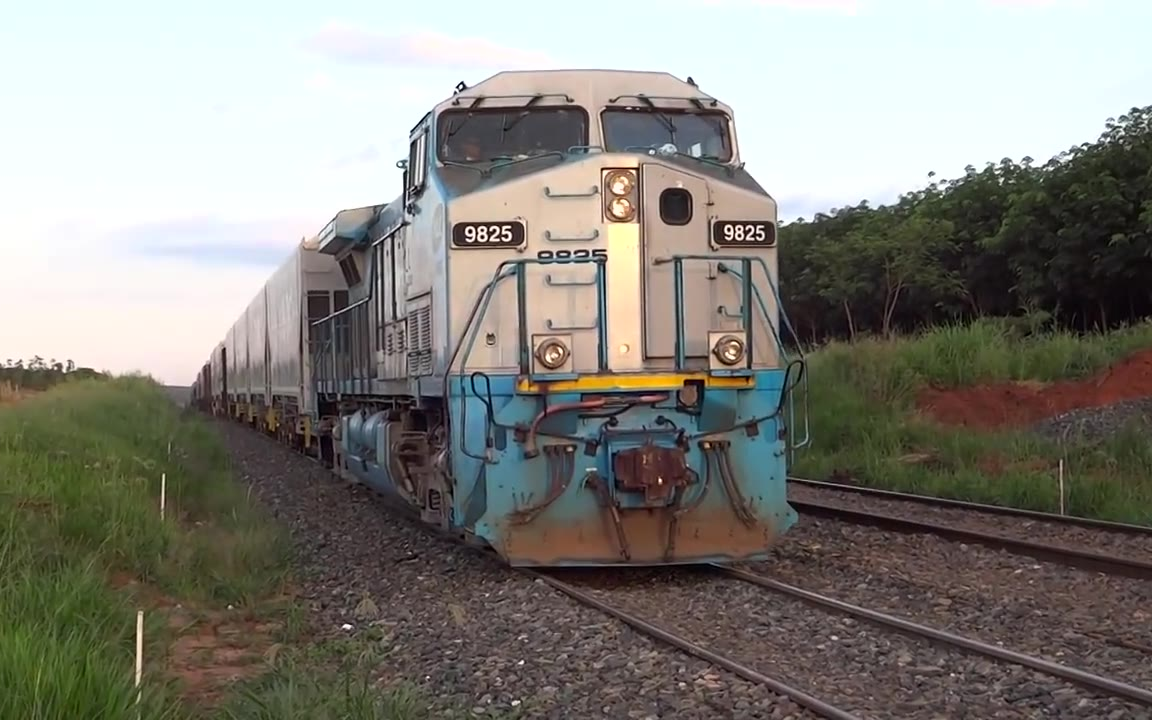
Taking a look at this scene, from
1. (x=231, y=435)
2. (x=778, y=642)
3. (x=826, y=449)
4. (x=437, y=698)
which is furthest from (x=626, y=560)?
(x=231, y=435)

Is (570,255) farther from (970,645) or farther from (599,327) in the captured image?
(970,645)

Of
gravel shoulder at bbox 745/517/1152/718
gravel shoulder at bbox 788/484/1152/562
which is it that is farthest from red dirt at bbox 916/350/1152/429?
gravel shoulder at bbox 745/517/1152/718

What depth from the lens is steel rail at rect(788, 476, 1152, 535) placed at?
33.4ft

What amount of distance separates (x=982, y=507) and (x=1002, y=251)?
84.6 feet

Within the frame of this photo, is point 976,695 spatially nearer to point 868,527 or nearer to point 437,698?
point 437,698

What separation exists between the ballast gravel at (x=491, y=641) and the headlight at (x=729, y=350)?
1852 mm

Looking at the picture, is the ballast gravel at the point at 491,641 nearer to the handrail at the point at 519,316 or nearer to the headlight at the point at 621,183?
the handrail at the point at 519,316

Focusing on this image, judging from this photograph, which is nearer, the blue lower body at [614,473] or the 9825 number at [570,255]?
the blue lower body at [614,473]

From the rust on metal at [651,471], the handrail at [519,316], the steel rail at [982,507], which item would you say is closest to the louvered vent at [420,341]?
the handrail at [519,316]

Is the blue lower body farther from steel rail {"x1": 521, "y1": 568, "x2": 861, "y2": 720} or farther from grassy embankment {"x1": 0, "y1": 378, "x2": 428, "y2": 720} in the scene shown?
grassy embankment {"x1": 0, "y1": 378, "x2": 428, "y2": 720}

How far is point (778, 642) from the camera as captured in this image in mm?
6430

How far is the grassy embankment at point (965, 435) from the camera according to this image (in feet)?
40.9

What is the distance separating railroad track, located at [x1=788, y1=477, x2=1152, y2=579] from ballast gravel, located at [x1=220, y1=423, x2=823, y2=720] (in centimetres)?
349

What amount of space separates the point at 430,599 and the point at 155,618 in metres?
1.89
